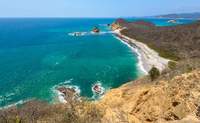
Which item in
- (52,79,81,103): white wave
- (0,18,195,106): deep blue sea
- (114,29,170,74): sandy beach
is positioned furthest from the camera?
(114,29,170,74): sandy beach

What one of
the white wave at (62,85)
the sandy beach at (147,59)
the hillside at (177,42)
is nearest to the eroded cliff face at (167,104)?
the white wave at (62,85)

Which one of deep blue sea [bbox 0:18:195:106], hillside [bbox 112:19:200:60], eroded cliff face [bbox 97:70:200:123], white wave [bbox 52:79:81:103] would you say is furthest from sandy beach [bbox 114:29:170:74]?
eroded cliff face [bbox 97:70:200:123]

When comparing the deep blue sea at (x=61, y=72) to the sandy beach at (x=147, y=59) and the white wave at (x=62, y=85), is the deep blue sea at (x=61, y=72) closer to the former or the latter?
the white wave at (x=62, y=85)

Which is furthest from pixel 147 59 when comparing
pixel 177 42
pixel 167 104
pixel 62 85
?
pixel 167 104

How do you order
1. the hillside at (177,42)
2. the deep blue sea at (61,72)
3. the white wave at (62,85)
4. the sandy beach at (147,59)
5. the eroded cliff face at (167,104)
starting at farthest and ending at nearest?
the hillside at (177,42) < the sandy beach at (147,59) < the deep blue sea at (61,72) < the white wave at (62,85) < the eroded cliff face at (167,104)

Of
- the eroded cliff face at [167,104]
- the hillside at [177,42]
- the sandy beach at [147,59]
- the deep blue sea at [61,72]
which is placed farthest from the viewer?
the hillside at [177,42]

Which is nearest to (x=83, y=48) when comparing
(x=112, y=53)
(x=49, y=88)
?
Answer: (x=112, y=53)

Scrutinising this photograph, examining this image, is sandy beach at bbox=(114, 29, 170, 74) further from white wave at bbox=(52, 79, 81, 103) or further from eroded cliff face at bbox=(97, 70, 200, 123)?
eroded cliff face at bbox=(97, 70, 200, 123)

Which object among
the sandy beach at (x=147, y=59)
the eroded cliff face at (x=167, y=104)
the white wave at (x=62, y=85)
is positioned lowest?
the sandy beach at (x=147, y=59)
